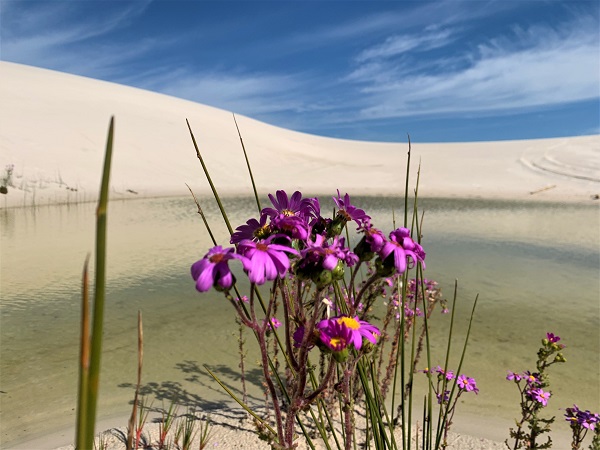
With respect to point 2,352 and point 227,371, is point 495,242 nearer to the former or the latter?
point 227,371

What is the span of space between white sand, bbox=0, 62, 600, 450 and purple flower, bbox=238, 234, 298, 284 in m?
15.7

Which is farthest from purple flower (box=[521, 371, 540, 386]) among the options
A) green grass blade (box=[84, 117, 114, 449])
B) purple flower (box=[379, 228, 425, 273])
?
green grass blade (box=[84, 117, 114, 449])

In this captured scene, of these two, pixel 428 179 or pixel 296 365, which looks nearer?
pixel 296 365

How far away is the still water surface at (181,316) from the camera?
346 cm

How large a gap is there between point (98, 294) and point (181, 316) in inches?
195

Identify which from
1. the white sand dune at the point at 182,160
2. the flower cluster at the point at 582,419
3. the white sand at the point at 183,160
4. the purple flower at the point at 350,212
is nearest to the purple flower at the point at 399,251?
the purple flower at the point at 350,212

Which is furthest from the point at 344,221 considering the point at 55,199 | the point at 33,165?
the point at 33,165

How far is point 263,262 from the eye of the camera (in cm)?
Result: 81

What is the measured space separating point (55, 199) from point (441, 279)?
1413 centimetres

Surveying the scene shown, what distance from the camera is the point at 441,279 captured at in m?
6.75

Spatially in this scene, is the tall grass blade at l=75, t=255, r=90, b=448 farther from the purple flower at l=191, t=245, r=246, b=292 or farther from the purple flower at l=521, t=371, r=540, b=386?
the purple flower at l=521, t=371, r=540, b=386

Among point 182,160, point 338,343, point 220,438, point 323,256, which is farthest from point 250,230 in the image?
point 182,160

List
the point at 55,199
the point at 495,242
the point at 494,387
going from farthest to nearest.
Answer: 1. the point at 55,199
2. the point at 495,242
3. the point at 494,387

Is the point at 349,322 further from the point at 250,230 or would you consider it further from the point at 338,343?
the point at 250,230
